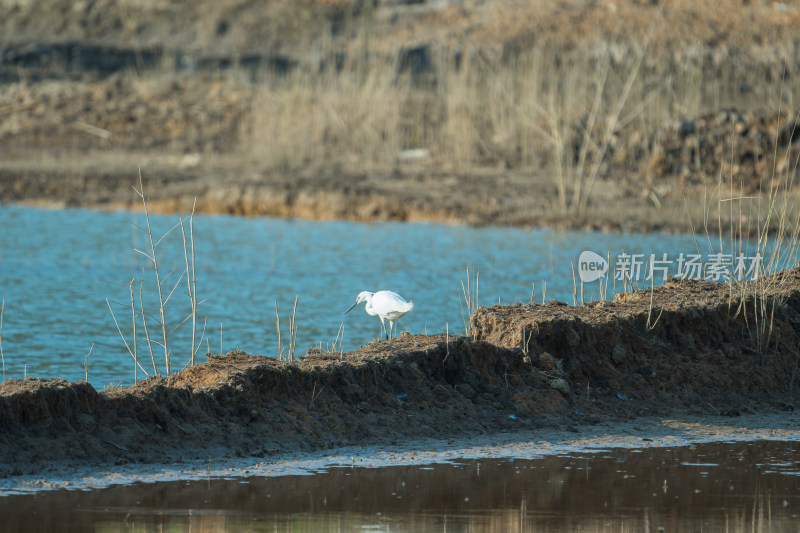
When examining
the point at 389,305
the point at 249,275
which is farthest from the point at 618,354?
the point at 249,275

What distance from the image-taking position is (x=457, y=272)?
1600 centimetres

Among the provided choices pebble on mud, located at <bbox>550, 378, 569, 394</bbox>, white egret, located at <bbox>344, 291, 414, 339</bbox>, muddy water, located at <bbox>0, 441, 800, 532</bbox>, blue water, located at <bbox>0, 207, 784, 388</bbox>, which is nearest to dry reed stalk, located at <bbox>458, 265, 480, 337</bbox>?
blue water, located at <bbox>0, 207, 784, 388</bbox>

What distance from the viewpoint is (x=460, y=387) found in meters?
7.87

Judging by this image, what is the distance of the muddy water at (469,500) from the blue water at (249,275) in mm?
2578

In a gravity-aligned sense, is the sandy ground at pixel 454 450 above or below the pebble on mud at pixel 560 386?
below

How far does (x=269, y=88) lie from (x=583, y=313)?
2048 cm

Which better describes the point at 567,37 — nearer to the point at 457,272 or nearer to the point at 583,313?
the point at 457,272

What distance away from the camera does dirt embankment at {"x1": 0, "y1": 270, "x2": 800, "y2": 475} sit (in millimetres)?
6605

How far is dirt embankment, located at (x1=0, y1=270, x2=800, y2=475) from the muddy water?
56cm

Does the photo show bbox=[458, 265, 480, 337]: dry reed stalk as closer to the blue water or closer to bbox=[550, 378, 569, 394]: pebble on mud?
the blue water

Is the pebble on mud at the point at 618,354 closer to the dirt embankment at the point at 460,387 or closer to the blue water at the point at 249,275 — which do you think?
the dirt embankment at the point at 460,387

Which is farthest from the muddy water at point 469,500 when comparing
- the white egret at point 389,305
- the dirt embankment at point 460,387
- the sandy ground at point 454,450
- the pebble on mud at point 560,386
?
the white egret at point 389,305

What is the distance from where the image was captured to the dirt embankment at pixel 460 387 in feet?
21.7

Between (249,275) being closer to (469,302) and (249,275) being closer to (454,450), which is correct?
(469,302)
